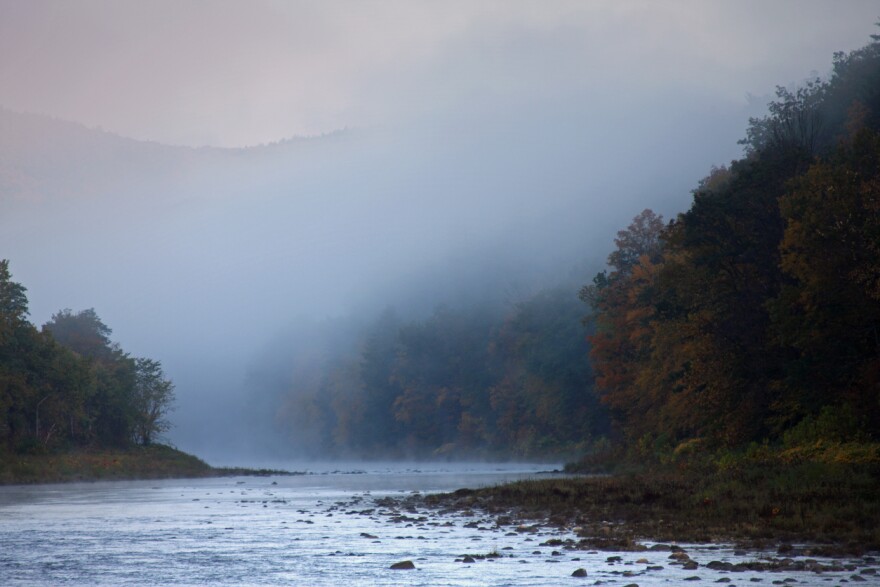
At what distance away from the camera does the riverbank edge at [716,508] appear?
25.3 m

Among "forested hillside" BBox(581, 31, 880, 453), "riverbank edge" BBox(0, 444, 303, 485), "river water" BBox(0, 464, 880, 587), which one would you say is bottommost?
"river water" BBox(0, 464, 880, 587)

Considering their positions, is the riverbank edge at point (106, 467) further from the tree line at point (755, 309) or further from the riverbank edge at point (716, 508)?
the riverbank edge at point (716, 508)

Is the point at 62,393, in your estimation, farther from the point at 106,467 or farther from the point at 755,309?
the point at 755,309

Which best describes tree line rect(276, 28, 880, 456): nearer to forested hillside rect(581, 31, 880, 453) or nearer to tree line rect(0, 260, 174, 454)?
forested hillside rect(581, 31, 880, 453)

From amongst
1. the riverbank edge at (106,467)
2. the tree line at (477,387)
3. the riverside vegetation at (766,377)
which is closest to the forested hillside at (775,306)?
the riverside vegetation at (766,377)

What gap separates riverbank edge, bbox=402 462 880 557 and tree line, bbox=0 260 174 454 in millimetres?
53257

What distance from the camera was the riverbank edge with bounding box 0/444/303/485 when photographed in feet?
269

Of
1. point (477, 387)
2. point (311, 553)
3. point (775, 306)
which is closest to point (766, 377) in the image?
point (775, 306)

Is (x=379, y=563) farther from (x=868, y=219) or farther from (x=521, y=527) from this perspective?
(x=868, y=219)

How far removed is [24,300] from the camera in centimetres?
9781

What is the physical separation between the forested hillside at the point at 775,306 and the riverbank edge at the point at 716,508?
5.59 metres

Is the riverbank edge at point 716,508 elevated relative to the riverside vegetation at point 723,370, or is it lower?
lower

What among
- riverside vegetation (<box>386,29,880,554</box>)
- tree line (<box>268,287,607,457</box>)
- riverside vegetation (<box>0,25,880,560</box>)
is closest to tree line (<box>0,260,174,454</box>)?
riverside vegetation (<box>0,25,880,560</box>)

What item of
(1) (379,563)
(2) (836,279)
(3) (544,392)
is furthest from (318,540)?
(3) (544,392)
